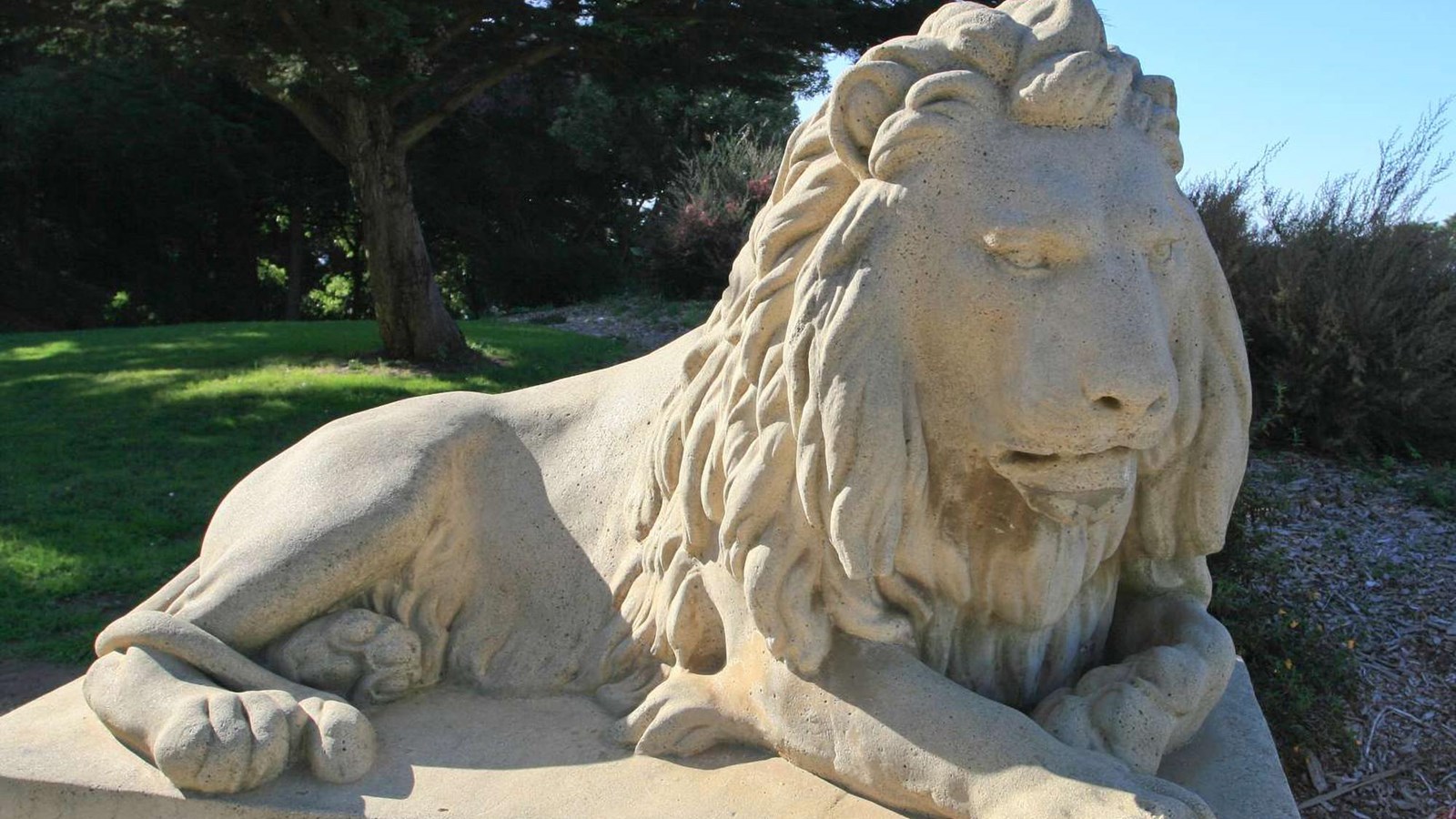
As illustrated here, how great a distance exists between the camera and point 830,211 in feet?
6.50

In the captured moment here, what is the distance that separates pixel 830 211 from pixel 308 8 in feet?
22.3

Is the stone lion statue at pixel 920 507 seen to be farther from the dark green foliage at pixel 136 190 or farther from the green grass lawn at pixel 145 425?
the dark green foliage at pixel 136 190

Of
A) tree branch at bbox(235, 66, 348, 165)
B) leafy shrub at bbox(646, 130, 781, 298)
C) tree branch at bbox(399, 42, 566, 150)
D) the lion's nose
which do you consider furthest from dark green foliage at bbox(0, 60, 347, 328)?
the lion's nose

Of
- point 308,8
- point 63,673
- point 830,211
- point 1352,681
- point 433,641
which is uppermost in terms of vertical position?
point 308,8

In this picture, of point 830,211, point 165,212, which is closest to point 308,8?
point 830,211

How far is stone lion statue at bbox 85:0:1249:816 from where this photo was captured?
6.00 feet

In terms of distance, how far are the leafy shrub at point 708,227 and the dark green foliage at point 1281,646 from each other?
29.6ft

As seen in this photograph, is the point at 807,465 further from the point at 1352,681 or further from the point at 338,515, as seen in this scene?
the point at 1352,681

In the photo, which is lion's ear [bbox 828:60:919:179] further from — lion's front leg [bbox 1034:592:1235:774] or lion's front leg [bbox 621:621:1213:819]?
lion's front leg [bbox 1034:592:1235:774]

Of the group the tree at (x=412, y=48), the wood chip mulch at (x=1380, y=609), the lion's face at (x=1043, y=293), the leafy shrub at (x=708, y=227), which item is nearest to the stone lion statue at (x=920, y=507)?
the lion's face at (x=1043, y=293)

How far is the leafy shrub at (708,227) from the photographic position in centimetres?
1367

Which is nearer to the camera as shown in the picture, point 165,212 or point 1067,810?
point 1067,810

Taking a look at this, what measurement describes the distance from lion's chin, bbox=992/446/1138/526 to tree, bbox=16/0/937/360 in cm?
689

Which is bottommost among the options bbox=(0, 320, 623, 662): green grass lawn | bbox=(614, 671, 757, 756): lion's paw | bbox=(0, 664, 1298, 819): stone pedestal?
bbox=(0, 320, 623, 662): green grass lawn
